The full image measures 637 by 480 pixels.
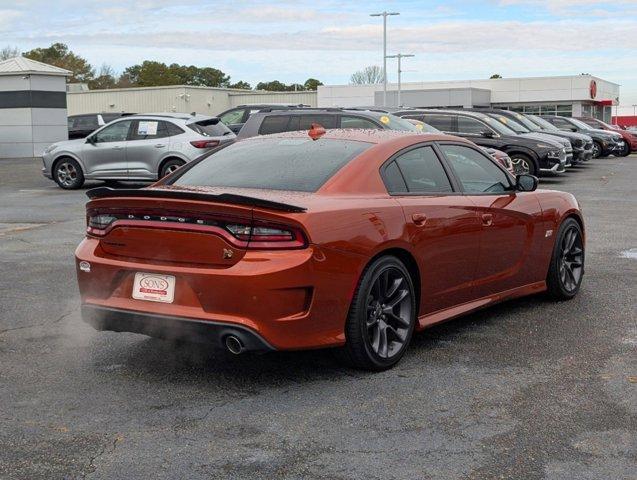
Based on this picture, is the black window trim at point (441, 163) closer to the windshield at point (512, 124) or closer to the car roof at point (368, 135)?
the car roof at point (368, 135)

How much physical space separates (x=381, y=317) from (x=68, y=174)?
49.8 ft

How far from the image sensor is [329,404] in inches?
195

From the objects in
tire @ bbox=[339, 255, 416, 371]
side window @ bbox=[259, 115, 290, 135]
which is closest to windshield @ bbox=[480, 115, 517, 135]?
side window @ bbox=[259, 115, 290, 135]

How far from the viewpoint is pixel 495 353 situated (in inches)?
237

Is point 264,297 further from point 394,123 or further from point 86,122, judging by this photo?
point 86,122

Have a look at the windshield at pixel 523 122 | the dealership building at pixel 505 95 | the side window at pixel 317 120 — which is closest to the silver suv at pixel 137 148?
the side window at pixel 317 120

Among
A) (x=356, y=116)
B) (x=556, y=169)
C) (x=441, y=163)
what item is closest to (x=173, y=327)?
(x=441, y=163)

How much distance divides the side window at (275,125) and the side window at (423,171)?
33.9ft

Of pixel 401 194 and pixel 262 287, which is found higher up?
pixel 401 194

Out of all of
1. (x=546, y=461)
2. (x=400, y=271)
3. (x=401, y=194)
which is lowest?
(x=546, y=461)

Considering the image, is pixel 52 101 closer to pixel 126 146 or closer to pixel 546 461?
pixel 126 146

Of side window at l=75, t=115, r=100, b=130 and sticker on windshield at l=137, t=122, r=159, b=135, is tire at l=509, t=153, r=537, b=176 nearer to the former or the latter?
sticker on windshield at l=137, t=122, r=159, b=135

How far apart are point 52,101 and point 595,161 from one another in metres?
19.1

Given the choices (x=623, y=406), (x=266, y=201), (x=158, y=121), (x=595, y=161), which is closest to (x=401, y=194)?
(x=266, y=201)
